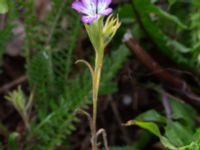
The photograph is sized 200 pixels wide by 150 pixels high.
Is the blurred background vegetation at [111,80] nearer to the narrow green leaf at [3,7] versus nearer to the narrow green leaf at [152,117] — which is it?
the narrow green leaf at [152,117]

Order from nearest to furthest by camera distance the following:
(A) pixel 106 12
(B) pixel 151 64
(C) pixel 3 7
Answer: (A) pixel 106 12 < (C) pixel 3 7 < (B) pixel 151 64

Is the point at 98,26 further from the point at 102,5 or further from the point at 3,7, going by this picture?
the point at 3,7

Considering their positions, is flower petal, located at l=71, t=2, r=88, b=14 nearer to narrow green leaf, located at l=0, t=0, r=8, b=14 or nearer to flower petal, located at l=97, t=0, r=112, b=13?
A: flower petal, located at l=97, t=0, r=112, b=13

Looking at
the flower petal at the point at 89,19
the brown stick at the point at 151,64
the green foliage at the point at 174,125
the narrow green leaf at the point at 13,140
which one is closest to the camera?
the flower petal at the point at 89,19

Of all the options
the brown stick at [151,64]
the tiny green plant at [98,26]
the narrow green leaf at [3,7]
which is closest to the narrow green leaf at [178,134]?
the brown stick at [151,64]

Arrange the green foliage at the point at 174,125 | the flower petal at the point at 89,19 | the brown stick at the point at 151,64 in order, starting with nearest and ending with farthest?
1. the flower petal at the point at 89,19
2. the green foliage at the point at 174,125
3. the brown stick at the point at 151,64

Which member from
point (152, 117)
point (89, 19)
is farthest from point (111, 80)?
point (89, 19)

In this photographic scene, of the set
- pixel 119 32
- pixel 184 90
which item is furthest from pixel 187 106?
pixel 119 32
